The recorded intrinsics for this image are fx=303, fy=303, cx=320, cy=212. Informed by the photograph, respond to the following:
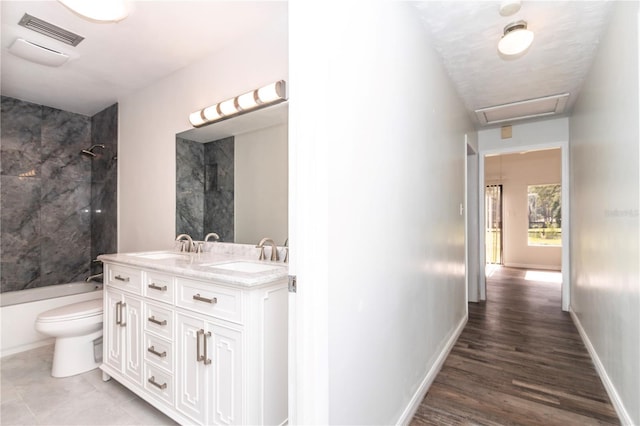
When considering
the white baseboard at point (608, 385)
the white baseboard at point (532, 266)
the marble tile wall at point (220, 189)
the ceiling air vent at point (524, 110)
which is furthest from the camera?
the white baseboard at point (532, 266)

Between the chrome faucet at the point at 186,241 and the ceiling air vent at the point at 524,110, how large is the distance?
3.28 meters

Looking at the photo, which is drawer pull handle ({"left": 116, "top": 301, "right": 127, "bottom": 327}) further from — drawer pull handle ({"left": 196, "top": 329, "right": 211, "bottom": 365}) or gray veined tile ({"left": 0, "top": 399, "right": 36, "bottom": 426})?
drawer pull handle ({"left": 196, "top": 329, "right": 211, "bottom": 365})

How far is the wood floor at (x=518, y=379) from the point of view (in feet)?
5.73

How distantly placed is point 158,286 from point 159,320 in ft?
0.63

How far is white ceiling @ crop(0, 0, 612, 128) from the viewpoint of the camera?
1870 mm

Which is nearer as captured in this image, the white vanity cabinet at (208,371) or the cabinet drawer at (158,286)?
the white vanity cabinet at (208,371)

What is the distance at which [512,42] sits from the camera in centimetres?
183

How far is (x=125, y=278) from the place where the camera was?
1.98 metres

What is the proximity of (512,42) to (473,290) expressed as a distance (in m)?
3.22

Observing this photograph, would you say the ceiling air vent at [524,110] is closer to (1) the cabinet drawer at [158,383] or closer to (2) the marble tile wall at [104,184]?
(1) the cabinet drawer at [158,383]

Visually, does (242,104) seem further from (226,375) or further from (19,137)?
(19,137)

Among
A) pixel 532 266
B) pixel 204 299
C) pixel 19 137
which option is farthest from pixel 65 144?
pixel 532 266

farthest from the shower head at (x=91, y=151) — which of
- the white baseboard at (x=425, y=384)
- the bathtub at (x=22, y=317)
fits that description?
the white baseboard at (x=425, y=384)

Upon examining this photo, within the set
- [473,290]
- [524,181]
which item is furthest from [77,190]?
[524,181]
